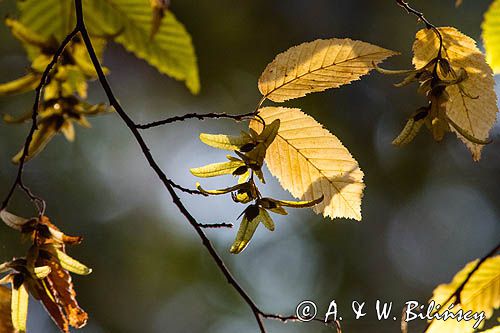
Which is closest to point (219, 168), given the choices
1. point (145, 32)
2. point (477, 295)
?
point (477, 295)

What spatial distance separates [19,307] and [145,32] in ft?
1.83

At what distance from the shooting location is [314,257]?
13.6 feet

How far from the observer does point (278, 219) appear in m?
3.62

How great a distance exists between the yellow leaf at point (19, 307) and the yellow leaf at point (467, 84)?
16.9 inches

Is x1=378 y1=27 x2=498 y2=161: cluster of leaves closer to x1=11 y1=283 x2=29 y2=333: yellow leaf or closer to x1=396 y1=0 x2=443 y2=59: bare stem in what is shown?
x1=396 y1=0 x2=443 y2=59: bare stem

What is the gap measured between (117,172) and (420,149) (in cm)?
188

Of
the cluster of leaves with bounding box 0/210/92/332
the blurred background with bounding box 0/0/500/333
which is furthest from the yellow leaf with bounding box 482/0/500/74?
the blurred background with bounding box 0/0/500/333

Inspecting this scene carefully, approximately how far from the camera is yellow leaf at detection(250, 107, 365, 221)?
664 mm

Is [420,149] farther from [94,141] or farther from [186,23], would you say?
[94,141]

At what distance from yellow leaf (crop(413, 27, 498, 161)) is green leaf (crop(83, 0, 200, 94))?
0.40 meters

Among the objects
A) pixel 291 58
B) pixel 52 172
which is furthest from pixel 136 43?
pixel 52 172

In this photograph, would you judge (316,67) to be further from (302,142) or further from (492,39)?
(492,39)

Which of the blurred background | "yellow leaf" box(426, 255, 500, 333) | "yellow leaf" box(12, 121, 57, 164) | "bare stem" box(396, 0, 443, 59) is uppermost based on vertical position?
"bare stem" box(396, 0, 443, 59)

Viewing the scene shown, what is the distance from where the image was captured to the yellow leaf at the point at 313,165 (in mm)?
664
